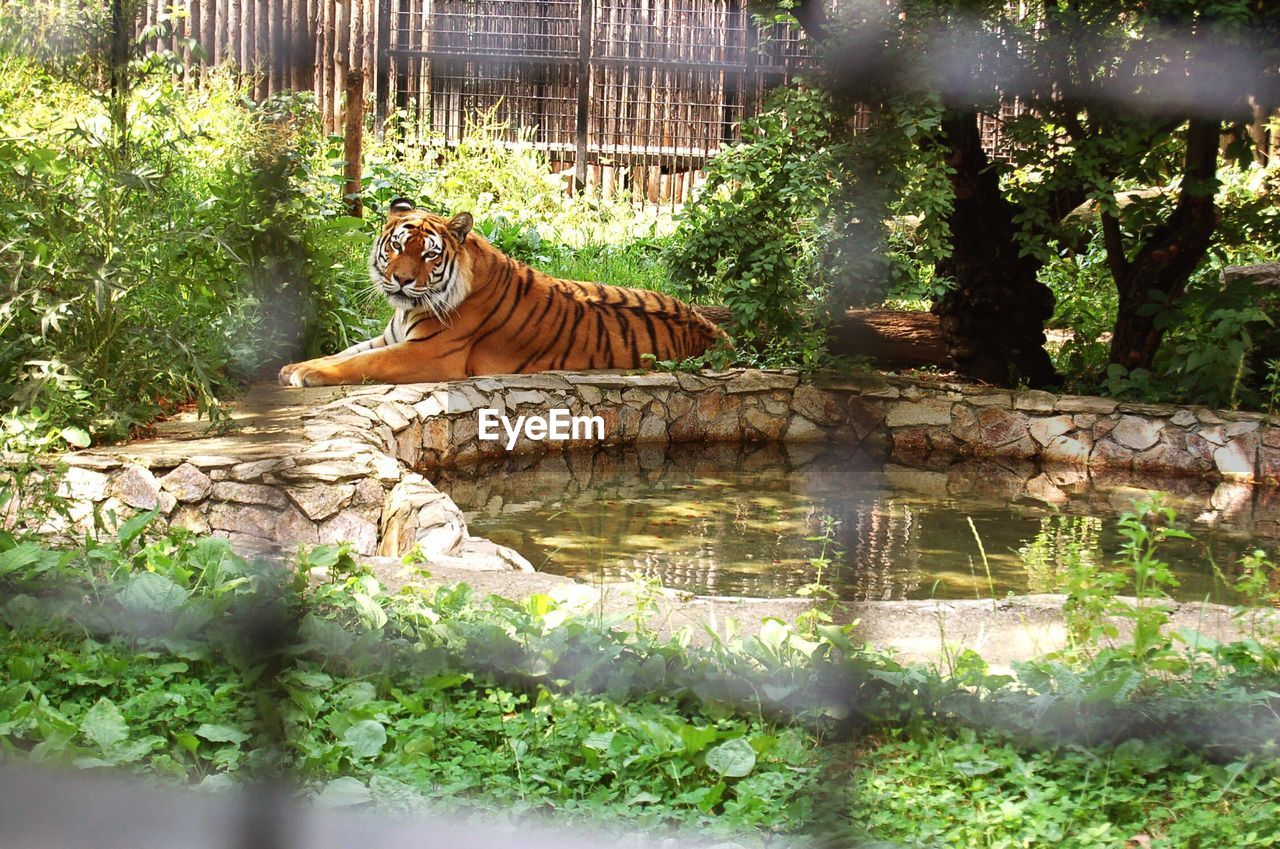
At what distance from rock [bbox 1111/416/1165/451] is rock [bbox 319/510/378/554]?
2961 mm

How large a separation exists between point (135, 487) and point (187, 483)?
12 cm

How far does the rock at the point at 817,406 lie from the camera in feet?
16.8

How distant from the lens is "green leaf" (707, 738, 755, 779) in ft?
5.16

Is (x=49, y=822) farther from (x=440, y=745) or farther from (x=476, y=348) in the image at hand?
(x=476, y=348)

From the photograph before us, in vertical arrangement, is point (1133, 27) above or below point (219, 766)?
above

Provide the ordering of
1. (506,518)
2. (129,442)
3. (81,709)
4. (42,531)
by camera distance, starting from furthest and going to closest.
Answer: (506,518), (129,442), (42,531), (81,709)

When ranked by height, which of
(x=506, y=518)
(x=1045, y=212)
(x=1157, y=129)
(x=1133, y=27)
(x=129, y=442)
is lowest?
(x=506, y=518)

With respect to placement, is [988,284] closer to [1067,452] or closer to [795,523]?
[1067,452]

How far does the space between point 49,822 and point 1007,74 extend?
175 inches

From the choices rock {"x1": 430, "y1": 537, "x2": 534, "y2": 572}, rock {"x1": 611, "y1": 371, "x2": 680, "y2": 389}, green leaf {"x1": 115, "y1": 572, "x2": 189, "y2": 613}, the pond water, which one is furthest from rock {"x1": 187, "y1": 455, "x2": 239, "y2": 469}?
rock {"x1": 611, "y1": 371, "x2": 680, "y2": 389}

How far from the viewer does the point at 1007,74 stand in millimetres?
4715

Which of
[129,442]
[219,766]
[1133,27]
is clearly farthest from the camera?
[1133,27]

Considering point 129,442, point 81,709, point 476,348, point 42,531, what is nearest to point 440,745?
point 81,709

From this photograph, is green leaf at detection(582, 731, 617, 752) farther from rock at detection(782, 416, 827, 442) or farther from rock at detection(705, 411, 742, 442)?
rock at detection(782, 416, 827, 442)
